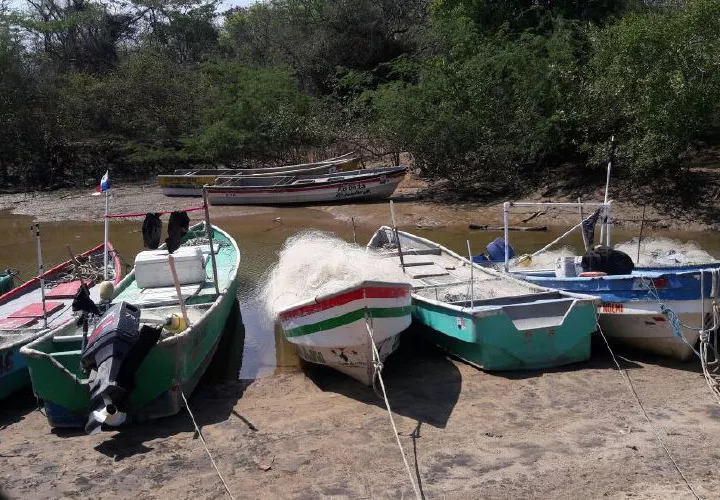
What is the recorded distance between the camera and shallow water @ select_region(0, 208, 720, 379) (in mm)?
13227

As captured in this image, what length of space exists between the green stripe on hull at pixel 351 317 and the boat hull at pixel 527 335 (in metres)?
0.90

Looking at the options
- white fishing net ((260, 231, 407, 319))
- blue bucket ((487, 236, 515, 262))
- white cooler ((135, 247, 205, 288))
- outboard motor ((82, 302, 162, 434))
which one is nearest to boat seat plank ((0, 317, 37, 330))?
white cooler ((135, 247, 205, 288))

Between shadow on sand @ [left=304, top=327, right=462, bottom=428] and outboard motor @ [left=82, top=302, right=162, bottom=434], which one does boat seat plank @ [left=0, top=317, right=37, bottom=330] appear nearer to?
outboard motor @ [left=82, top=302, right=162, bottom=434]

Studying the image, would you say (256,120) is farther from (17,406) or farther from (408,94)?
(17,406)

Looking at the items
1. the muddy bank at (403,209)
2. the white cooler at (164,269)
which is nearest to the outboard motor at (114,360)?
the white cooler at (164,269)

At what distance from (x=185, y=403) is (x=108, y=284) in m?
2.18

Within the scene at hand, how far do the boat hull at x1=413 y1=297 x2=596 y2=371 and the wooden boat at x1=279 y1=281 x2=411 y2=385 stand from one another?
88cm

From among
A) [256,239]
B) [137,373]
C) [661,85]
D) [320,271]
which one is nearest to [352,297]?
[320,271]

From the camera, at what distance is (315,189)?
2384 centimetres

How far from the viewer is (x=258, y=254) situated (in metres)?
18.5

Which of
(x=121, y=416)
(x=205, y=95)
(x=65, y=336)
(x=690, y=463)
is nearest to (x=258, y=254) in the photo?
(x=65, y=336)

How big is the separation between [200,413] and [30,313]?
338 cm

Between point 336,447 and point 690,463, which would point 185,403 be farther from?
point 690,463

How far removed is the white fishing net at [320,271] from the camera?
385 inches
